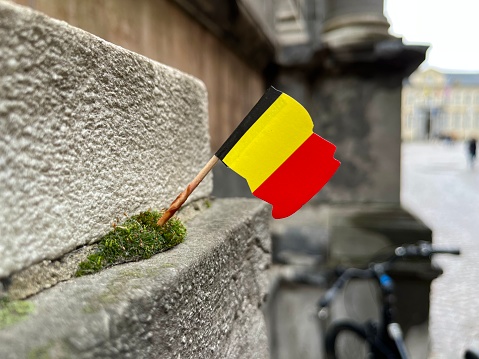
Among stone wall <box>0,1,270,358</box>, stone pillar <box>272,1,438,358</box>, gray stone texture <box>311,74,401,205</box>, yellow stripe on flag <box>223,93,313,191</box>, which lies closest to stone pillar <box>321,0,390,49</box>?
stone pillar <box>272,1,438,358</box>

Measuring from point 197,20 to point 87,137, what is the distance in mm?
1599

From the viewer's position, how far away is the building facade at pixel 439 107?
2290 inches

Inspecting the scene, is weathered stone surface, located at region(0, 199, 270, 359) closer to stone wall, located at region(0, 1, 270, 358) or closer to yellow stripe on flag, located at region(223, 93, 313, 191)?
stone wall, located at region(0, 1, 270, 358)

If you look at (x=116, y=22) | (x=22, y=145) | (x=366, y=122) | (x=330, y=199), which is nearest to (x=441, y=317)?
(x=330, y=199)

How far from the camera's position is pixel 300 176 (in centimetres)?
101

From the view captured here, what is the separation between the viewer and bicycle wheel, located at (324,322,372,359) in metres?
3.08

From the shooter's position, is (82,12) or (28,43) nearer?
(28,43)

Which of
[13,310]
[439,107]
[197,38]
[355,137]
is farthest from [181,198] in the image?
[439,107]

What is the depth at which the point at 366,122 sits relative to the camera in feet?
13.0

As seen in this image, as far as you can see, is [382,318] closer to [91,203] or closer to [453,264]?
[91,203]

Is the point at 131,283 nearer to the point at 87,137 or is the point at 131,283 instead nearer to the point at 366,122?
the point at 87,137

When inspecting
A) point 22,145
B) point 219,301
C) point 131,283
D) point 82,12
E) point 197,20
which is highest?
point 197,20

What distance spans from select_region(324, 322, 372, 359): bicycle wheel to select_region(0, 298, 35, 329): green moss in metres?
2.81

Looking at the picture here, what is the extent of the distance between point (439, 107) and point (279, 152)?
214ft
